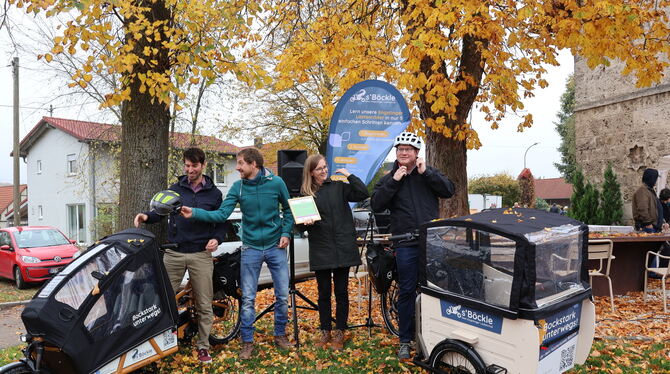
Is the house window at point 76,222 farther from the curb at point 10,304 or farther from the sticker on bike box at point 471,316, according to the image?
the sticker on bike box at point 471,316

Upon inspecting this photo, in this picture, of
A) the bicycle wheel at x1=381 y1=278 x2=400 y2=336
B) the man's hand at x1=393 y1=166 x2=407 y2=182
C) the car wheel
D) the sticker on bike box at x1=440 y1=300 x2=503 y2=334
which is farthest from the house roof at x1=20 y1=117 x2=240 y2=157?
the sticker on bike box at x1=440 y1=300 x2=503 y2=334

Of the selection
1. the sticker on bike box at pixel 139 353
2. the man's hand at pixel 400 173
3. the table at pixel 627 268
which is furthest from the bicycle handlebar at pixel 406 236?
the table at pixel 627 268

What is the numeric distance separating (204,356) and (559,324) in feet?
9.87

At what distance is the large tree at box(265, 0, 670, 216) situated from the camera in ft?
22.3

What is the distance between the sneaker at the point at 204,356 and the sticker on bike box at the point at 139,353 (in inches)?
25.5

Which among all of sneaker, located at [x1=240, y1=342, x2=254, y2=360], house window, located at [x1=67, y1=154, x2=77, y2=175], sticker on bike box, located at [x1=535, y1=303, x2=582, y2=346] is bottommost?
sneaker, located at [x1=240, y1=342, x2=254, y2=360]

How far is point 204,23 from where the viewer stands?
6.84 m

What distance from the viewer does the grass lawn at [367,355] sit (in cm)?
455

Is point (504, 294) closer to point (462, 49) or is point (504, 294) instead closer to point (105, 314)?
point (105, 314)

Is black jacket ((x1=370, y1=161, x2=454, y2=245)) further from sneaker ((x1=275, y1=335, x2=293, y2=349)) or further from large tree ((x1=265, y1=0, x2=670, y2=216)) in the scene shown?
large tree ((x1=265, y1=0, x2=670, y2=216))

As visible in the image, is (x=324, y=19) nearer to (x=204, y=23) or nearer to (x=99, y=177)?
(x=204, y=23)

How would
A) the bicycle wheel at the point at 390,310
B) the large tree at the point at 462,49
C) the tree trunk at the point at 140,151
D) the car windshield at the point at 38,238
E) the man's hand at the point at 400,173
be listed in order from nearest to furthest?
the man's hand at the point at 400,173, the bicycle wheel at the point at 390,310, the tree trunk at the point at 140,151, the large tree at the point at 462,49, the car windshield at the point at 38,238

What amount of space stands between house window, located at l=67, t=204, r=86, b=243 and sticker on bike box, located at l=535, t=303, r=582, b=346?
29.2 m

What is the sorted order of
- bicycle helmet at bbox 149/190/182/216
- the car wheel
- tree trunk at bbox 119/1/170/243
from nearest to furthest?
bicycle helmet at bbox 149/190/182/216 < tree trunk at bbox 119/1/170/243 < the car wheel
